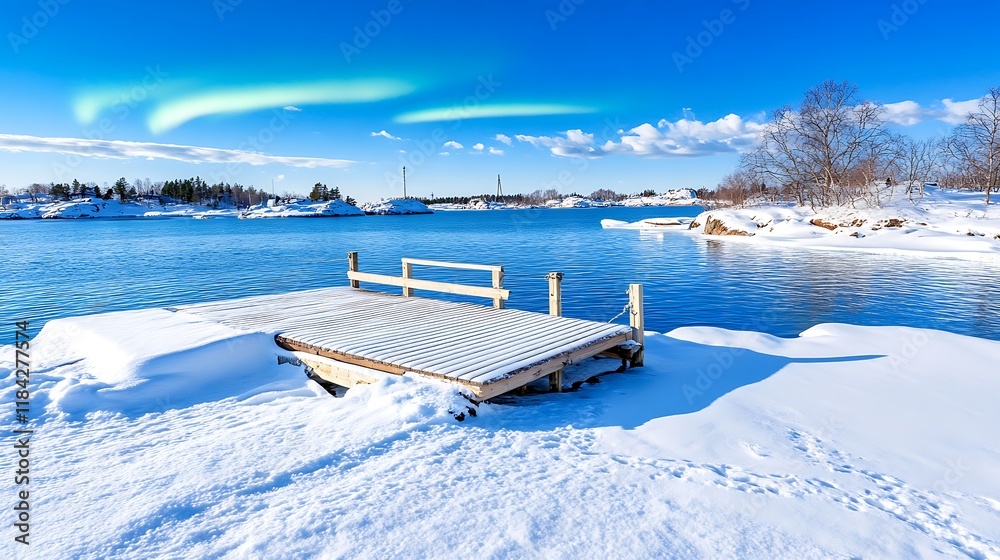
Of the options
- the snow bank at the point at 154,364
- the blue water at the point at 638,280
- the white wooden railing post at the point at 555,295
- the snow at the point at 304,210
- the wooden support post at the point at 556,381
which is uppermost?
the snow at the point at 304,210

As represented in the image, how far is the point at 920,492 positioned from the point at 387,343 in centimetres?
676

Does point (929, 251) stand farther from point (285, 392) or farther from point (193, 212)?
point (193, 212)

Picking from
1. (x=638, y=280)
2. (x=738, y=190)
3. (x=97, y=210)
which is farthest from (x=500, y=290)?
(x=97, y=210)

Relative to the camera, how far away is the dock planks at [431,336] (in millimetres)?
7461

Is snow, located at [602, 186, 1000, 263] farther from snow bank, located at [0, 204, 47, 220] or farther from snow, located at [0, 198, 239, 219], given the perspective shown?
snow bank, located at [0, 204, 47, 220]

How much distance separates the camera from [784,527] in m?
4.17

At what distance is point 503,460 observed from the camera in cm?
535

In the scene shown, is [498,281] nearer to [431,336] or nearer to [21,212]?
[431,336]

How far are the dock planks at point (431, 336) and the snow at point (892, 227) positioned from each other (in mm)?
27015

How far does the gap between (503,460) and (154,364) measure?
213 inches

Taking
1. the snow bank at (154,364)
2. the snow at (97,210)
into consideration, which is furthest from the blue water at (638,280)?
the snow at (97,210)

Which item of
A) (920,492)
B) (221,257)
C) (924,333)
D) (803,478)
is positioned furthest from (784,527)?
(221,257)

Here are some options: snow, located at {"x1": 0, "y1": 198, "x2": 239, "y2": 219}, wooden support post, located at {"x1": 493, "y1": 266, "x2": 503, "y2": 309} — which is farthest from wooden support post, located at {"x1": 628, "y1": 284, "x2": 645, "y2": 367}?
snow, located at {"x1": 0, "y1": 198, "x2": 239, "y2": 219}

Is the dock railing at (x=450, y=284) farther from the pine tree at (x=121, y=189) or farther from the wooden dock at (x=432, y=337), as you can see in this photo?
the pine tree at (x=121, y=189)
